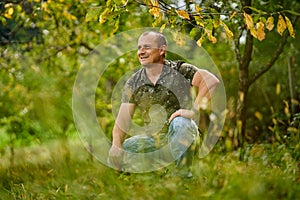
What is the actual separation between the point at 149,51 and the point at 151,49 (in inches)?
0.7

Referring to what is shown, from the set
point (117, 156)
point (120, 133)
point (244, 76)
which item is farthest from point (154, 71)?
point (244, 76)

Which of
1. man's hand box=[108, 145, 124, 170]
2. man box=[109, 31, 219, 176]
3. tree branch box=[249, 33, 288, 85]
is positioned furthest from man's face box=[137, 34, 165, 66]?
tree branch box=[249, 33, 288, 85]

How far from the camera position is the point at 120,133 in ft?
11.4

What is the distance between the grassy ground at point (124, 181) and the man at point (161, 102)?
174 mm

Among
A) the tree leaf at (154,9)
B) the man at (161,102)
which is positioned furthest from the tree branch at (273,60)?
the tree leaf at (154,9)

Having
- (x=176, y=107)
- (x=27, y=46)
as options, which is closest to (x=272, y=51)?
(x=27, y=46)

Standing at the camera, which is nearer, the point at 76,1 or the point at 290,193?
the point at 290,193

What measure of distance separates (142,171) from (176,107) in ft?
1.62

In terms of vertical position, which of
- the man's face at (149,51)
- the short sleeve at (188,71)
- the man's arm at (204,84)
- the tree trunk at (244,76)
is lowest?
the tree trunk at (244,76)

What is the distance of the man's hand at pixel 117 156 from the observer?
3396mm

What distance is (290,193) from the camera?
8.68 feet

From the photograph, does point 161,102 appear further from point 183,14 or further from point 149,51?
point 183,14

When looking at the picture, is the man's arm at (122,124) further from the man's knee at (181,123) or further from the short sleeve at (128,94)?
the man's knee at (181,123)

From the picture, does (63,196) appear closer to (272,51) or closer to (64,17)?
(64,17)
